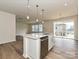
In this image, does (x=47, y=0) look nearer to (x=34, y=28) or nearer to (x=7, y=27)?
(x=7, y=27)

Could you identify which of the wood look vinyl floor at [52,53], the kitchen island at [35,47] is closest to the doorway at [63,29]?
the wood look vinyl floor at [52,53]

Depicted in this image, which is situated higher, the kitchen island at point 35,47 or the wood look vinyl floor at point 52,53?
the kitchen island at point 35,47

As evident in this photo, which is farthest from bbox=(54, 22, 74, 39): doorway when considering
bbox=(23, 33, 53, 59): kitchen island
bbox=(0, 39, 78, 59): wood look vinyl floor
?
bbox=(23, 33, 53, 59): kitchen island

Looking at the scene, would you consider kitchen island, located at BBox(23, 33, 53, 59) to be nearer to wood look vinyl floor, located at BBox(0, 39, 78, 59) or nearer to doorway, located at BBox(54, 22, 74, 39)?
wood look vinyl floor, located at BBox(0, 39, 78, 59)

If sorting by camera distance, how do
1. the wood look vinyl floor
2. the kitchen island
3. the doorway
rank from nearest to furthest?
the kitchen island < the wood look vinyl floor < the doorway

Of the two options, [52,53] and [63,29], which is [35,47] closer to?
[52,53]

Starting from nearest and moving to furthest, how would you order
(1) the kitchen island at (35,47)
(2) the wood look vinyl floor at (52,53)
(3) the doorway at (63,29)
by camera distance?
1. (1) the kitchen island at (35,47)
2. (2) the wood look vinyl floor at (52,53)
3. (3) the doorway at (63,29)

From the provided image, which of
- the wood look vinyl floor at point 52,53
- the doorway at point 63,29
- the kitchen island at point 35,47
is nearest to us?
the kitchen island at point 35,47

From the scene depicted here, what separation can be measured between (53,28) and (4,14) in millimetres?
7799

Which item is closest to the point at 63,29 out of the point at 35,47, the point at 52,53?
the point at 52,53

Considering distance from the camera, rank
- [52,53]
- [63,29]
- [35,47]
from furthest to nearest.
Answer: [63,29]
[52,53]
[35,47]

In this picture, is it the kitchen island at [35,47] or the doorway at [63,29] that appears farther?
the doorway at [63,29]

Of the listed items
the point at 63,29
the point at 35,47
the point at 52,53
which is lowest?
the point at 52,53

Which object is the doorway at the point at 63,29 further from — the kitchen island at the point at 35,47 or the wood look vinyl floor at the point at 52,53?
the kitchen island at the point at 35,47
